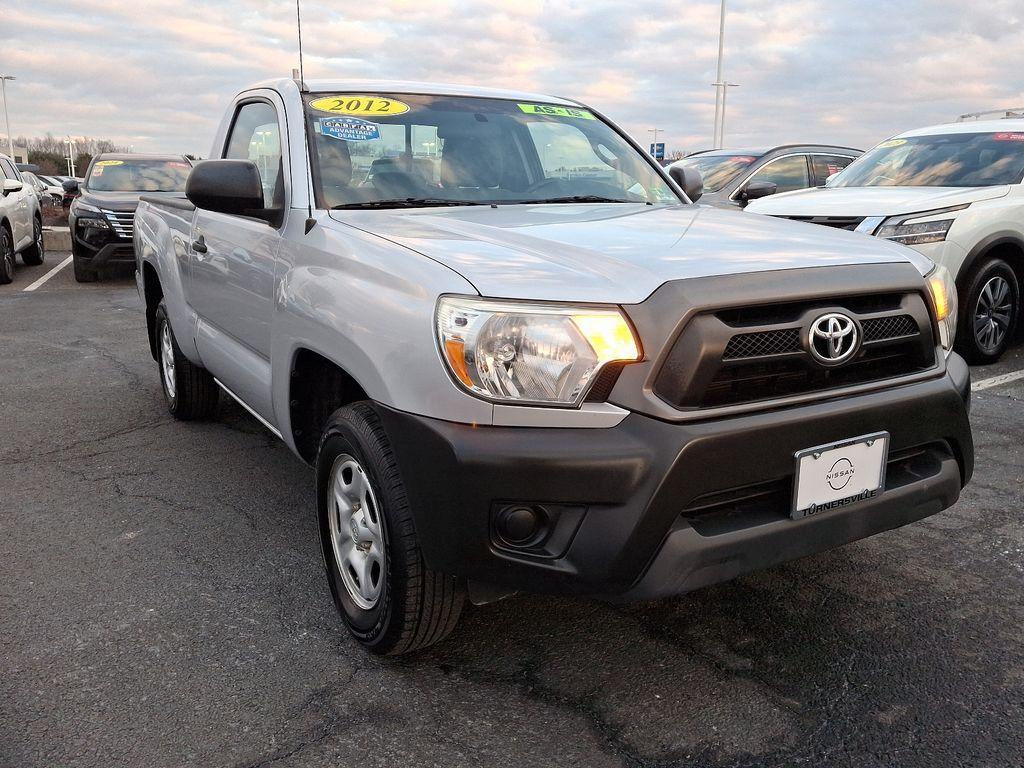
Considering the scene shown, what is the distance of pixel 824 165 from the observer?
9.88 meters

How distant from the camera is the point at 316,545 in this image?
346 cm

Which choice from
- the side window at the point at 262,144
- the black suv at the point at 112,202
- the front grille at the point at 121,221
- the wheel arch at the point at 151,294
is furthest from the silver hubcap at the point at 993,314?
the front grille at the point at 121,221

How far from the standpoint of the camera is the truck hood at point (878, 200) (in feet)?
20.3

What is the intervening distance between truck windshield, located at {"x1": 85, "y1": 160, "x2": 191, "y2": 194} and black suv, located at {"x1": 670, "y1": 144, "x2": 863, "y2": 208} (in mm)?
7025

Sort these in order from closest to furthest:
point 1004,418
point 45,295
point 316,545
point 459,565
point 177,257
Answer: point 459,565 → point 316,545 → point 177,257 → point 1004,418 → point 45,295

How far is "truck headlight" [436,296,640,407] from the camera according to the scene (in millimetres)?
2100

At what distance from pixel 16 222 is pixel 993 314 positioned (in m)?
11.4

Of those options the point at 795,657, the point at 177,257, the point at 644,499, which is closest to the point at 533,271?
the point at 644,499

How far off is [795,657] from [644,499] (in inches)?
37.0

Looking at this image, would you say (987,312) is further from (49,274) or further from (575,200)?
(49,274)

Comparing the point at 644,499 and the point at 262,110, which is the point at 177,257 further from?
the point at 644,499

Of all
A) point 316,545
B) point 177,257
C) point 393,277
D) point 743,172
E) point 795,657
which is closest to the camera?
point 393,277

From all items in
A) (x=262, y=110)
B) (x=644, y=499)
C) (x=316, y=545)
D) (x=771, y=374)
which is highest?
(x=262, y=110)

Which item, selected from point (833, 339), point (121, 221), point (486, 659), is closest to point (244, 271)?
point (486, 659)
